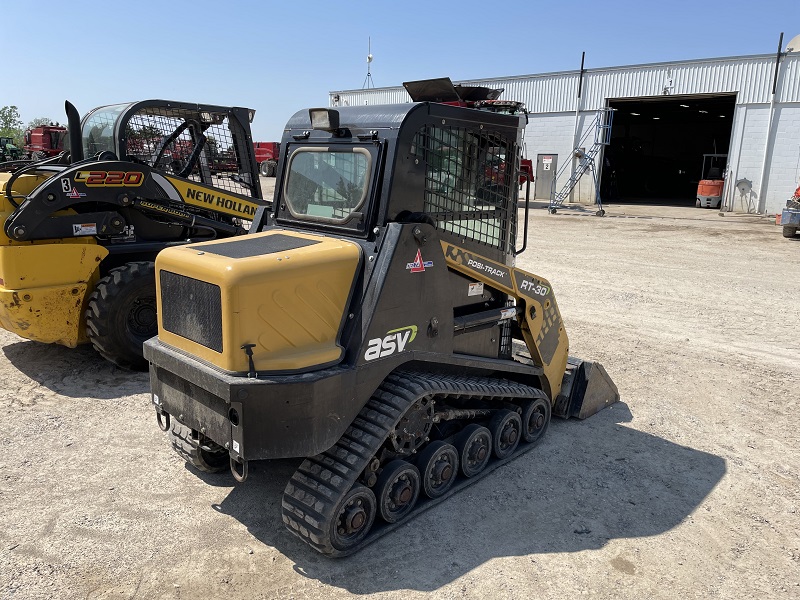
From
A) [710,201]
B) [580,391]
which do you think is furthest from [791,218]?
[580,391]

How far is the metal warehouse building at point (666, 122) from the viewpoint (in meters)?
23.9

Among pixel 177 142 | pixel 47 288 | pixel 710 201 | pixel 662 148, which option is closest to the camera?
pixel 47 288

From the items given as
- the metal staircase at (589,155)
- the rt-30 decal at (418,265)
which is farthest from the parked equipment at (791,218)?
the rt-30 decal at (418,265)

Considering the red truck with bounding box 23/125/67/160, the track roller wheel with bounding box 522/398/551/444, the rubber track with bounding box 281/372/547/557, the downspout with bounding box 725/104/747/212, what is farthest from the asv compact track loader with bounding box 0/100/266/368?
the downspout with bounding box 725/104/747/212

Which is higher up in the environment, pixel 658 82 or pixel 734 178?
pixel 658 82

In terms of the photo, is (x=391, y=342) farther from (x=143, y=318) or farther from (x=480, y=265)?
(x=143, y=318)

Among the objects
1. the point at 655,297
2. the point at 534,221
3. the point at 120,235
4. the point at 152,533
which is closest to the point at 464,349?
the point at 152,533

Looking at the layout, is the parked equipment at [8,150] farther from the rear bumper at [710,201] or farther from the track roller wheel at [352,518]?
the rear bumper at [710,201]

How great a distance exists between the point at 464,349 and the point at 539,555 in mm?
1495

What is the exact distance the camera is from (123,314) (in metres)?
6.50

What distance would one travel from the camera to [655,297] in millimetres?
10594

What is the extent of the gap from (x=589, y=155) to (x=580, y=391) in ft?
78.1

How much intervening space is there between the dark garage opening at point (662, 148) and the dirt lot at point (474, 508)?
26.1m

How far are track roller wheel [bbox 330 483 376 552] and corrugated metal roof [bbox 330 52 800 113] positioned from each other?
24.8 m
